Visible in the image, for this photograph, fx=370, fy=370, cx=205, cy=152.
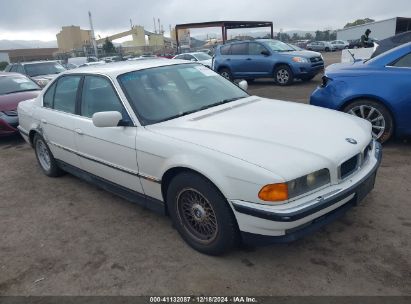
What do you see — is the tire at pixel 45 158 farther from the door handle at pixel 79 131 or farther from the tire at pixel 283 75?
the tire at pixel 283 75

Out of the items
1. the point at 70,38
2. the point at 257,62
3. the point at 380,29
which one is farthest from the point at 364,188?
the point at 70,38

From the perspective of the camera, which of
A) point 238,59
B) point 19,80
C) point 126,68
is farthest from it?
point 238,59

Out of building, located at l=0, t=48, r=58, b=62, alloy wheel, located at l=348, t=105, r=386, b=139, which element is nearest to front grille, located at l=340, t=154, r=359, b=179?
alloy wheel, located at l=348, t=105, r=386, b=139

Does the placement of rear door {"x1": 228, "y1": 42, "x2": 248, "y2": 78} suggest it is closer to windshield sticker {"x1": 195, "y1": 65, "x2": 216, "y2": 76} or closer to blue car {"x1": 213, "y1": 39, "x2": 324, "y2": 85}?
blue car {"x1": 213, "y1": 39, "x2": 324, "y2": 85}

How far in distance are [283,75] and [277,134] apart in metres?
9.64

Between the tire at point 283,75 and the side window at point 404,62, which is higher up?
the side window at point 404,62

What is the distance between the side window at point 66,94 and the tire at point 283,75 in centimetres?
864

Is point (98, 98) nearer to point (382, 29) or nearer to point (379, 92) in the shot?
point (379, 92)

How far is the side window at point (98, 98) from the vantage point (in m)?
3.62

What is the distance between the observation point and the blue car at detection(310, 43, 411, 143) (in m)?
4.88

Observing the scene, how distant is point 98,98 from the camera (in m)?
3.90

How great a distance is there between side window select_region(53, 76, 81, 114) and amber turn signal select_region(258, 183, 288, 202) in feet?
8.62

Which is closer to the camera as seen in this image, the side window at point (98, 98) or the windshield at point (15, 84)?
the side window at point (98, 98)

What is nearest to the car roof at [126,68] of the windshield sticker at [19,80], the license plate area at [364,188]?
the license plate area at [364,188]
